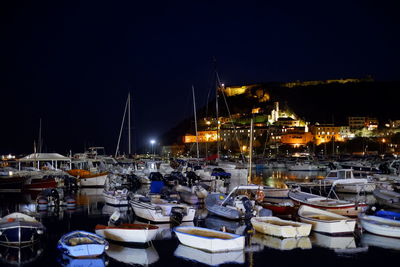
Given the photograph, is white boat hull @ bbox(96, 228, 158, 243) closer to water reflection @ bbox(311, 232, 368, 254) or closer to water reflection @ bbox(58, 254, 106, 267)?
water reflection @ bbox(58, 254, 106, 267)

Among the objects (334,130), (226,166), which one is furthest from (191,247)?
(334,130)

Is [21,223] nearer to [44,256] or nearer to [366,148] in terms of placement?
[44,256]

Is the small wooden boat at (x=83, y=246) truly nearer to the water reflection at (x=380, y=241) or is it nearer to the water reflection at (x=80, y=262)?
the water reflection at (x=80, y=262)

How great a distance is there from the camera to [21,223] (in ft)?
57.2

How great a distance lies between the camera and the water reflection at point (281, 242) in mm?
17797

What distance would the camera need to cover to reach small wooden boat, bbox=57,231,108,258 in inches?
611

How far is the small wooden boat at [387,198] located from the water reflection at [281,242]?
1179 centimetres

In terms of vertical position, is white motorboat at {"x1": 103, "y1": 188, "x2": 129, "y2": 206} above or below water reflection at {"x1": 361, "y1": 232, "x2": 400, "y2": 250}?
above

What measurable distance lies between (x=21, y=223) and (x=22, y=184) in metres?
23.9

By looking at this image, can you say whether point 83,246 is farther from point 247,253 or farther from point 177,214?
point 177,214

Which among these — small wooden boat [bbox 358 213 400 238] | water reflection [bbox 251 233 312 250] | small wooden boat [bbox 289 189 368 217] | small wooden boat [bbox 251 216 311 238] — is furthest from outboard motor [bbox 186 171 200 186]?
small wooden boat [bbox 358 213 400 238]

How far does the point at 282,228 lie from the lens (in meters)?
18.8

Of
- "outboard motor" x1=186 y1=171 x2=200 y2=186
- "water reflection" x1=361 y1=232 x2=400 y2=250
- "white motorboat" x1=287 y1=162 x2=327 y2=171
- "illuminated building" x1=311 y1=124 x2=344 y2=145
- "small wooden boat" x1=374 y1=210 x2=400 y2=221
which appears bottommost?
"water reflection" x1=361 y1=232 x2=400 y2=250

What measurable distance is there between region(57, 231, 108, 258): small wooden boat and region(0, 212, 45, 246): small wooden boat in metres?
2.52
